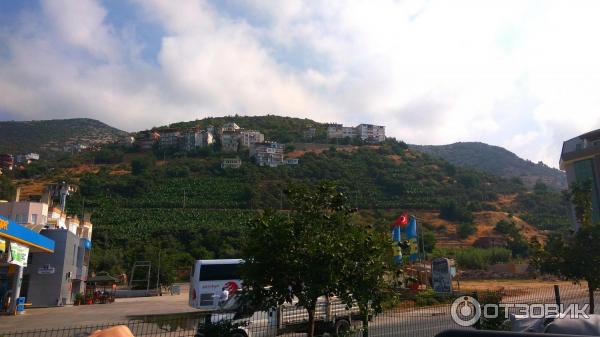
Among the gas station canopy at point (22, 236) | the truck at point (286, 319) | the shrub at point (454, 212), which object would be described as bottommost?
the truck at point (286, 319)

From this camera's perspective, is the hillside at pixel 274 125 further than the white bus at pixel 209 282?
Yes

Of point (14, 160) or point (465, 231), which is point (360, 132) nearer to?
point (465, 231)

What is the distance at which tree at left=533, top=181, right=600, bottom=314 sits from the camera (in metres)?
11.9

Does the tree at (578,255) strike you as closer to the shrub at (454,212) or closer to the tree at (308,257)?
the tree at (308,257)

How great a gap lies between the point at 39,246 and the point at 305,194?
78.3 ft

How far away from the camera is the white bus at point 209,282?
2380 cm

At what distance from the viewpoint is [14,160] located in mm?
140125

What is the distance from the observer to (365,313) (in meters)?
8.20

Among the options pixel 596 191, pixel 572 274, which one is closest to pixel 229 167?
pixel 596 191

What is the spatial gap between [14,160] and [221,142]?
6594 cm

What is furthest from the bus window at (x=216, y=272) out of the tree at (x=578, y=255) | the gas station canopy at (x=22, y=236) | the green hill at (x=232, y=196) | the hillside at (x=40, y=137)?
the hillside at (x=40, y=137)

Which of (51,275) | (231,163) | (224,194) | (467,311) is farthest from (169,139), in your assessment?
(467,311)

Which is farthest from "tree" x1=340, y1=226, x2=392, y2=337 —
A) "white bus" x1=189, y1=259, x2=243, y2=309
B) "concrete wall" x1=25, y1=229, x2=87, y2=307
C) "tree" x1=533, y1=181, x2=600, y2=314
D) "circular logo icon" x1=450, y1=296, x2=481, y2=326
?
"concrete wall" x1=25, y1=229, x2=87, y2=307

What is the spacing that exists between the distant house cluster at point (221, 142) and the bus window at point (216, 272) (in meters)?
102
